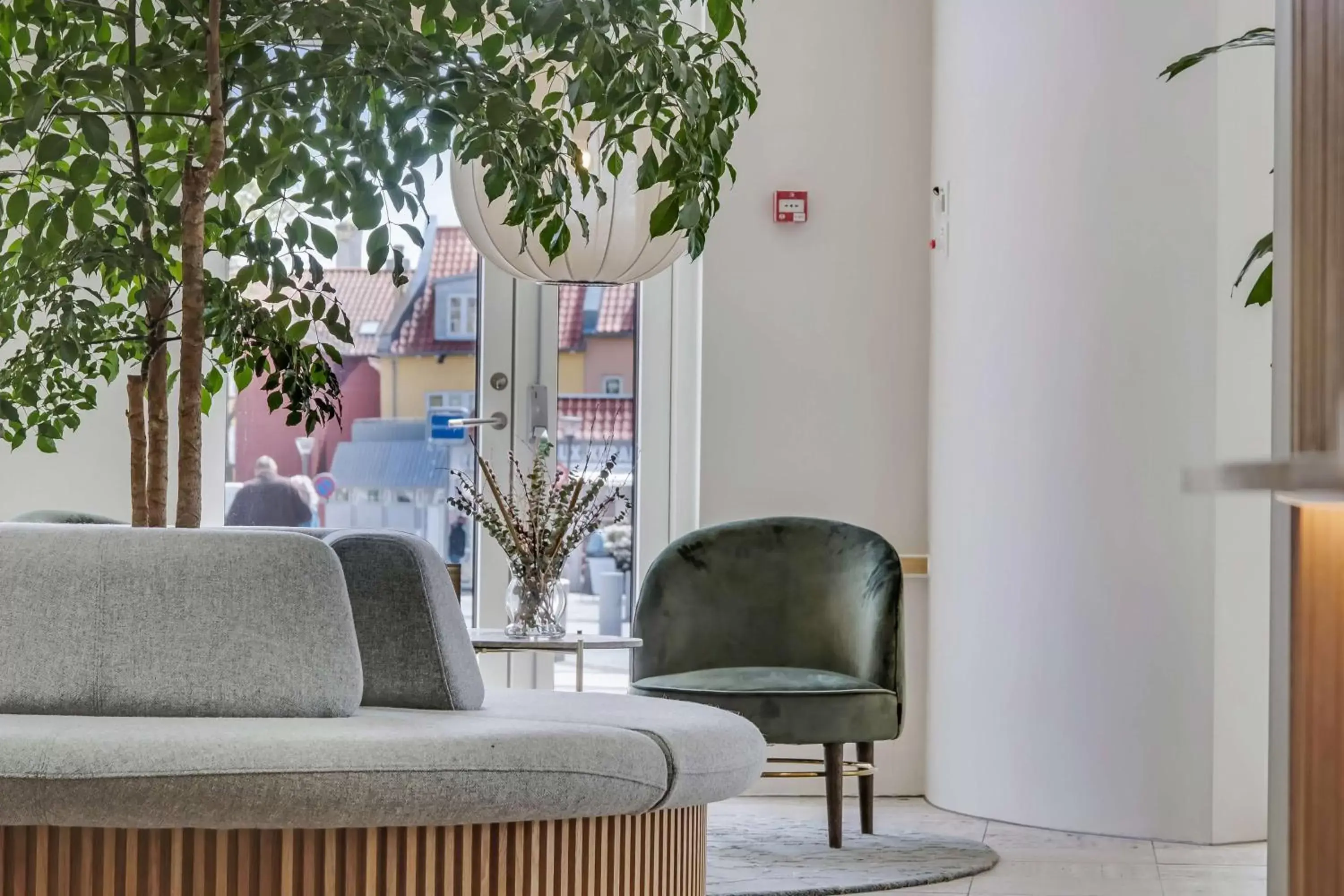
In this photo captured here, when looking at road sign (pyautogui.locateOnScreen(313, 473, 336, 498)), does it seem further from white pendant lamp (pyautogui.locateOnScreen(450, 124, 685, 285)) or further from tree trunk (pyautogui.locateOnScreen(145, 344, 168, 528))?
tree trunk (pyautogui.locateOnScreen(145, 344, 168, 528))

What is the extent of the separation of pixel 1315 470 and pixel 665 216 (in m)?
1.39

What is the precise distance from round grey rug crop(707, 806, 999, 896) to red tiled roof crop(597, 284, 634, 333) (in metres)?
1.90

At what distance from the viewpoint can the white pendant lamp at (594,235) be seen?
13.2ft

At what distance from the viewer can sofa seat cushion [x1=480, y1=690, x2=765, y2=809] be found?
2.00 meters

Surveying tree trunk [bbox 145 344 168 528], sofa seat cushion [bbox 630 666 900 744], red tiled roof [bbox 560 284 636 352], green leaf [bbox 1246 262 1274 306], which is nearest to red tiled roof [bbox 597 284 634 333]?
red tiled roof [bbox 560 284 636 352]

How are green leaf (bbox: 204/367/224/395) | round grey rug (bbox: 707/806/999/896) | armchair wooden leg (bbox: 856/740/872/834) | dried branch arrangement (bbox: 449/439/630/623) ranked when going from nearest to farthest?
green leaf (bbox: 204/367/224/395) < round grey rug (bbox: 707/806/999/896) < dried branch arrangement (bbox: 449/439/630/623) < armchair wooden leg (bbox: 856/740/872/834)

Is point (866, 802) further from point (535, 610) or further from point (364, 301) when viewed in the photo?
point (364, 301)

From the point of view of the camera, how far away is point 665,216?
1.83 meters

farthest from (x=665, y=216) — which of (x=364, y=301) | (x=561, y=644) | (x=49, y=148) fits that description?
(x=364, y=301)

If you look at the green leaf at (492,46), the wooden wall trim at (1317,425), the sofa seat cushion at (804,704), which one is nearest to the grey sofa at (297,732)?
the green leaf at (492,46)

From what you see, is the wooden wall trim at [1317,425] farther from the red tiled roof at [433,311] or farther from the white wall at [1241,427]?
the red tiled roof at [433,311]

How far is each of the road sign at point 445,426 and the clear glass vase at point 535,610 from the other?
143 cm

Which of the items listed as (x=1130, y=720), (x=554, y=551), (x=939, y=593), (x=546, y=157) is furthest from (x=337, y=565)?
(x=939, y=593)

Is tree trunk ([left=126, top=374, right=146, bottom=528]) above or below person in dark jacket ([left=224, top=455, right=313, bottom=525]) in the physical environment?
above
